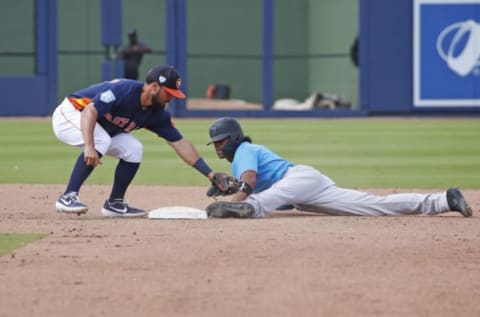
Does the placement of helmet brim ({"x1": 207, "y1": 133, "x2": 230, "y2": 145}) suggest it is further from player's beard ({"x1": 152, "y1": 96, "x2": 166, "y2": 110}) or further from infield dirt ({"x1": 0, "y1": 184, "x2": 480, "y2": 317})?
infield dirt ({"x1": 0, "y1": 184, "x2": 480, "y2": 317})

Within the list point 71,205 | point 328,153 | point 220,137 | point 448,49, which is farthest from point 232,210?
point 448,49

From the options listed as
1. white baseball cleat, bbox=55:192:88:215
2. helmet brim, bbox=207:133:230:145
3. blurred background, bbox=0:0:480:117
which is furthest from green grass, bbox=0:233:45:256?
blurred background, bbox=0:0:480:117

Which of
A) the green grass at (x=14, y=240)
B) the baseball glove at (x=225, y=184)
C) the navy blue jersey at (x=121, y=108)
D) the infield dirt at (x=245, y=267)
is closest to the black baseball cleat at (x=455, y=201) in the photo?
the infield dirt at (x=245, y=267)

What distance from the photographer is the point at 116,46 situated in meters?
24.5

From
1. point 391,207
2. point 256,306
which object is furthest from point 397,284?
point 391,207

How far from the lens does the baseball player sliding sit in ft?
29.5

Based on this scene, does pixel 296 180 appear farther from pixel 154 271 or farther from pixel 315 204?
pixel 154 271

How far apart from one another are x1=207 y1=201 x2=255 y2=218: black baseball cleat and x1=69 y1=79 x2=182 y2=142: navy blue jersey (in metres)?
0.83

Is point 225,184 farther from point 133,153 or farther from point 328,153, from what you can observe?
point 328,153

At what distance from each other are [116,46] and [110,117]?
51.2 feet

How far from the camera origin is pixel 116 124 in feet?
30.3

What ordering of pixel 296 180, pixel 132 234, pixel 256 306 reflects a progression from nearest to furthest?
pixel 256 306, pixel 132 234, pixel 296 180

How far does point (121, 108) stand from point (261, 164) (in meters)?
1.15

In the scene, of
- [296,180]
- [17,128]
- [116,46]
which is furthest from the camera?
[116,46]
